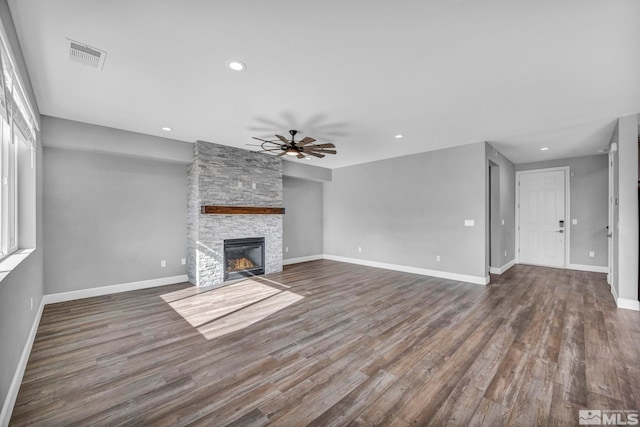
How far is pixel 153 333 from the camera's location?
2928mm

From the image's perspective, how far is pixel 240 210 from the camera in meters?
5.27

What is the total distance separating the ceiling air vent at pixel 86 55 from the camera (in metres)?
2.16

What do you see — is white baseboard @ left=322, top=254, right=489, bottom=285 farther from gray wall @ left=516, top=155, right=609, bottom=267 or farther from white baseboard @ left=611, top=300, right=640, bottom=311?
gray wall @ left=516, top=155, right=609, bottom=267

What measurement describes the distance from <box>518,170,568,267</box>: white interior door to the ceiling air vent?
845 centimetres

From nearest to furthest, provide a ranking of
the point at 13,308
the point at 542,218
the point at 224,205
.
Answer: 1. the point at 13,308
2. the point at 224,205
3. the point at 542,218

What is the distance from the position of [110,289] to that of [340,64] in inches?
193

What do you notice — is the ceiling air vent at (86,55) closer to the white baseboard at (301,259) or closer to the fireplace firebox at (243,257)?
the fireplace firebox at (243,257)

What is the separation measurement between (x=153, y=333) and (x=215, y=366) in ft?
3.73

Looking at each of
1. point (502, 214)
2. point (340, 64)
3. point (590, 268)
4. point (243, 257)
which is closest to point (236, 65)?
point (340, 64)

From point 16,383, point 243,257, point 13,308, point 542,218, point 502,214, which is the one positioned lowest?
point 16,383

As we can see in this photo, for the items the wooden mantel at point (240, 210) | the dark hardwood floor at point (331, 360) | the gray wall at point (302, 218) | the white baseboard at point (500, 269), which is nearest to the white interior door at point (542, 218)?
the white baseboard at point (500, 269)

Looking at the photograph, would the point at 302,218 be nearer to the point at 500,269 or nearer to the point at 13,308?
the point at 500,269

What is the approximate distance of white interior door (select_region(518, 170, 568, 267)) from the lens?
20.6 feet

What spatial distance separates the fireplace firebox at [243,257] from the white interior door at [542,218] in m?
6.58
